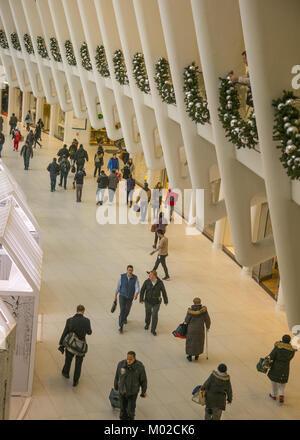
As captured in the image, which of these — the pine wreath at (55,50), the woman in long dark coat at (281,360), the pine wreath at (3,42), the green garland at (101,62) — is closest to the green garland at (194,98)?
the woman in long dark coat at (281,360)

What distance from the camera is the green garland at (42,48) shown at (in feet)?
111

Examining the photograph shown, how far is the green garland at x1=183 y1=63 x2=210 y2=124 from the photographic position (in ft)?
44.9

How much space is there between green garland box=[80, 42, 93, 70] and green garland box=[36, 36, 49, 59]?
7.42 metres

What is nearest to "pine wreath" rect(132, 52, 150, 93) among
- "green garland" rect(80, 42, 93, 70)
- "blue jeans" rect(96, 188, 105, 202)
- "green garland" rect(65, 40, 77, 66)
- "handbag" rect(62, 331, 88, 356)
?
"blue jeans" rect(96, 188, 105, 202)

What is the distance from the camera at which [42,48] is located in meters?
34.1

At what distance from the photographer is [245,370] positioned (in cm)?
1191

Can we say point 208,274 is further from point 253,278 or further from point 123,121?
point 123,121

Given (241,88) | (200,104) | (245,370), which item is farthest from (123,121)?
(245,370)

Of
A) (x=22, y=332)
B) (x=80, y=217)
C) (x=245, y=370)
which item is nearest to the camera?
(x=22, y=332)

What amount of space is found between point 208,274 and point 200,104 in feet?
16.8

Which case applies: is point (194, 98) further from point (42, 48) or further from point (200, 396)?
point (42, 48)

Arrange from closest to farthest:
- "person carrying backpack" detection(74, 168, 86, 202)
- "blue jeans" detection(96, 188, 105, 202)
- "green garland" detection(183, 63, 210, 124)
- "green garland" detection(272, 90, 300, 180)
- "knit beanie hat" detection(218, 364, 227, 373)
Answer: "green garland" detection(272, 90, 300, 180) < "knit beanie hat" detection(218, 364, 227, 373) < "green garland" detection(183, 63, 210, 124) < "person carrying backpack" detection(74, 168, 86, 202) < "blue jeans" detection(96, 188, 105, 202)

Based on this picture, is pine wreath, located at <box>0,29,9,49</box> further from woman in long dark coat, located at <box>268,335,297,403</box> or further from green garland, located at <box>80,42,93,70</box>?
woman in long dark coat, located at <box>268,335,297,403</box>

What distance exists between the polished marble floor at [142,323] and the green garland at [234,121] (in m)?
4.03
